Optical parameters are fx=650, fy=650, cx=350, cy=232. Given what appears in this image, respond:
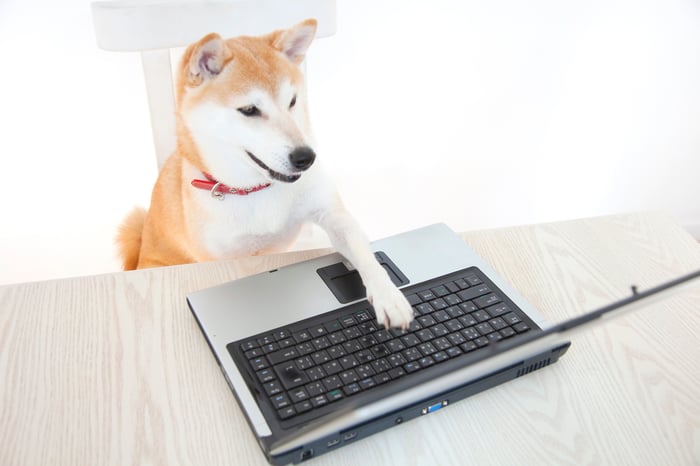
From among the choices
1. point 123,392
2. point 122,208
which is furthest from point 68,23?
point 123,392

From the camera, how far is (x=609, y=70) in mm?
1677

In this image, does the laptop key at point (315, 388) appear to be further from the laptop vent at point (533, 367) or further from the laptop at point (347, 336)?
the laptop vent at point (533, 367)

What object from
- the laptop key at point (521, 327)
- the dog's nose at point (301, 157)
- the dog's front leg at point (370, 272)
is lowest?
the laptop key at point (521, 327)

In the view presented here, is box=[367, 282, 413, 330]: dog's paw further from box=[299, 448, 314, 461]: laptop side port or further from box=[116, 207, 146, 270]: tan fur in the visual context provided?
box=[116, 207, 146, 270]: tan fur

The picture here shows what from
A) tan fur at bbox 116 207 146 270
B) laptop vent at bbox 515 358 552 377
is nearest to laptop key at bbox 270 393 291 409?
laptop vent at bbox 515 358 552 377

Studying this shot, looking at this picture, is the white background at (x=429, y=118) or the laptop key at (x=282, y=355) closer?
the laptop key at (x=282, y=355)

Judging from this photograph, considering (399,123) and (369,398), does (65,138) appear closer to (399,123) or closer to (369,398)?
(399,123)

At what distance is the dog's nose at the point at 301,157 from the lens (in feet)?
3.03

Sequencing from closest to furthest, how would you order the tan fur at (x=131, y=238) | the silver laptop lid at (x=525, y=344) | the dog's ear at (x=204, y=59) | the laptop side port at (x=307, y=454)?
1. the silver laptop lid at (x=525, y=344)
2. the laptop side port at (x=307, y=454)
3. the dog's ear at (x=204, y=59)
4. the tan fur at (x=131, y=238)

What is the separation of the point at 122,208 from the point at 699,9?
59.5 inches

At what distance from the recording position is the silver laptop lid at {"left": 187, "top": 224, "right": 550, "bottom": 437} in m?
0.71

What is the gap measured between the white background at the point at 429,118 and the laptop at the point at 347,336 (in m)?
0.79

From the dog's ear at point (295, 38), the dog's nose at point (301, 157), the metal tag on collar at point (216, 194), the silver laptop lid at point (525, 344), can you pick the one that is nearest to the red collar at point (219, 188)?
the metal tag on collar at point (216, 194)

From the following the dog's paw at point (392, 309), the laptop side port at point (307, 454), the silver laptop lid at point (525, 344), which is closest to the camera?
the silver laptop lid at point (525, 344)
